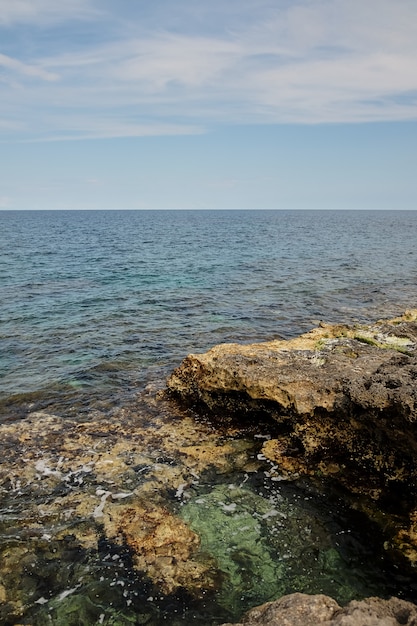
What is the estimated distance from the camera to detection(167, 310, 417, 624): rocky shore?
8.60 meters

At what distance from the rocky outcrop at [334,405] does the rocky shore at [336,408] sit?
2cm

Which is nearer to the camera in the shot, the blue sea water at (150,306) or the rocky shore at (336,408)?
the rocky shore at (336,408)

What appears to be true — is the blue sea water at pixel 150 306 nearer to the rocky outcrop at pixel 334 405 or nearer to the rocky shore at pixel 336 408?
the rocky outcrop at pixel 334 405

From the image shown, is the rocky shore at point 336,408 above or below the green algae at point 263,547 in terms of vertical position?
above

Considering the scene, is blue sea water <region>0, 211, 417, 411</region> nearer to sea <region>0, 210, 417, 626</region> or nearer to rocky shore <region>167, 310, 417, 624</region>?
sea <region>0, 210, 417, 626</region>

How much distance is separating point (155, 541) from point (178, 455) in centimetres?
285

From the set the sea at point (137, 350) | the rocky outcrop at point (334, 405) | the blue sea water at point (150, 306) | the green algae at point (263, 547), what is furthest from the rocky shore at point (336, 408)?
the blue sea water at point (150, 306)

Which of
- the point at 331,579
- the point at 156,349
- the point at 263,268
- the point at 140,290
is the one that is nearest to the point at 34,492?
the point at 331,579

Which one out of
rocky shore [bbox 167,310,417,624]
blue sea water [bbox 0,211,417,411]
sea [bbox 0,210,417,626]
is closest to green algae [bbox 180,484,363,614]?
sea [bbox 0,210,417,626]

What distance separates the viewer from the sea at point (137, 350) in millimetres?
7027

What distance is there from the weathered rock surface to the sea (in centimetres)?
187

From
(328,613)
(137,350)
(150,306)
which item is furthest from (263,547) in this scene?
(150,306)

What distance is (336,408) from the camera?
1010 cm

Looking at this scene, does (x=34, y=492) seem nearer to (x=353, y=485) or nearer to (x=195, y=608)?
(x=195, y=608)
